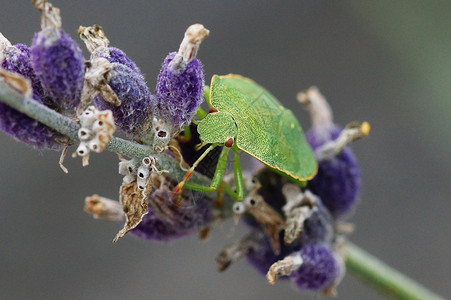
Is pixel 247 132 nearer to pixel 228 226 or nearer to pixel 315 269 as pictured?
pixel 315 269

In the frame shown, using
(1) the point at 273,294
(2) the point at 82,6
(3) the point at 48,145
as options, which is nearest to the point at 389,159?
(1) the point at 273,294

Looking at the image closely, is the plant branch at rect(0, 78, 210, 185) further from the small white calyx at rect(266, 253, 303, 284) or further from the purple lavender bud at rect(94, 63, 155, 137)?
the small white calyx at rect(266, 253, 303, 284)

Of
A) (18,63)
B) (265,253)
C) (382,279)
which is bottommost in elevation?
(382,279)

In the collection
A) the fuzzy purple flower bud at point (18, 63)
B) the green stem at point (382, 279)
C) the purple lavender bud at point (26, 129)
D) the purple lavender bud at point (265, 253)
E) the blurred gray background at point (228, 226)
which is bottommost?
the green stem at point (382, 279)

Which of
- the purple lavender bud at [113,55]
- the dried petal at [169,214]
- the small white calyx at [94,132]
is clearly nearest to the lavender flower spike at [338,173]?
→ the dried petal at [169,214]

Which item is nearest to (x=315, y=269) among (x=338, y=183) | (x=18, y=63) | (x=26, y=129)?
(x=338, y=183)

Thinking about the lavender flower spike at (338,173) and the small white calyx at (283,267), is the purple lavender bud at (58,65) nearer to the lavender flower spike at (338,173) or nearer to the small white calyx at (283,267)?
the small white calyx at (283,267)
